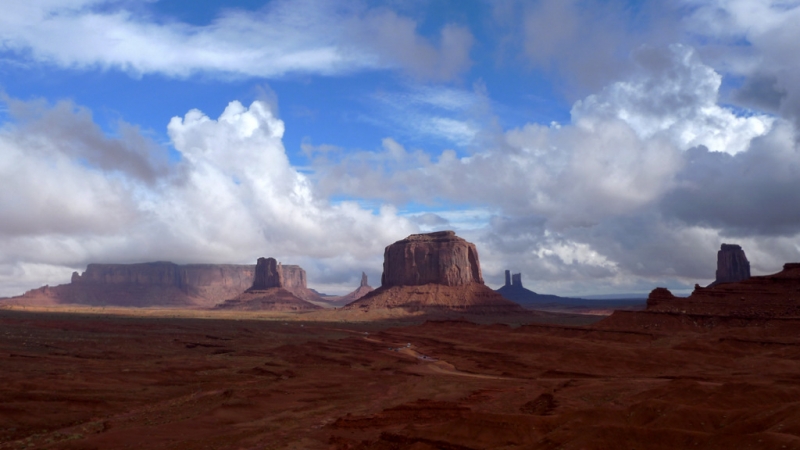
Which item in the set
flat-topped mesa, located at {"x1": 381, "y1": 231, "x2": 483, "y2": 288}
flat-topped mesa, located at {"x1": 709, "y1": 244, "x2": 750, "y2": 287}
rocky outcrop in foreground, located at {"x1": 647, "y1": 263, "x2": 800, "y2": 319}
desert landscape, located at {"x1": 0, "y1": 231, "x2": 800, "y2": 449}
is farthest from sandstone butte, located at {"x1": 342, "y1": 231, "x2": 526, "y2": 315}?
rocky outcrop in foreground, located at {"x1": 647, "y1": 263, "x2": 800, "y2": 319}

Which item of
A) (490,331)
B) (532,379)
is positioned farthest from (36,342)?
(490,331)

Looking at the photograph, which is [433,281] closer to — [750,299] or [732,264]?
[732,264]

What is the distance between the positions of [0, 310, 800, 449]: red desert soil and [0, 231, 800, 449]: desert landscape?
122 mm

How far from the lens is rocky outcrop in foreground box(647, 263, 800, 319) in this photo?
2864 inches

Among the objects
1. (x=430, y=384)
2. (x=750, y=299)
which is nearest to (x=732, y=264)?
(x=750, y=299)

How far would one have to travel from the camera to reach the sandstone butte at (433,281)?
160 meters

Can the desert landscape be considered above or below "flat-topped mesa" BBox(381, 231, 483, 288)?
below

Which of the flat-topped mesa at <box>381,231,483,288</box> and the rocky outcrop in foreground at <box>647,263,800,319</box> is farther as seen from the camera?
the flat-topped mesa at <box>381,231,483,288</box>

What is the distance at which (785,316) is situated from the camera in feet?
229

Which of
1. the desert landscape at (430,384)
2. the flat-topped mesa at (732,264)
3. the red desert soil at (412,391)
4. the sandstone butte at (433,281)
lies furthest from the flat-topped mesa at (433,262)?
the red desert soil at (412,391)

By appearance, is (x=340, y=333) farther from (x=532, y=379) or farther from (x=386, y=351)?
(x=532, y=379)

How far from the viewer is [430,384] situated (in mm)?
41562

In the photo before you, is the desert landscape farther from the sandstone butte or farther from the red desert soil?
the sandstone butte

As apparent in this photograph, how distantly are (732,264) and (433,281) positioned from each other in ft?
254
